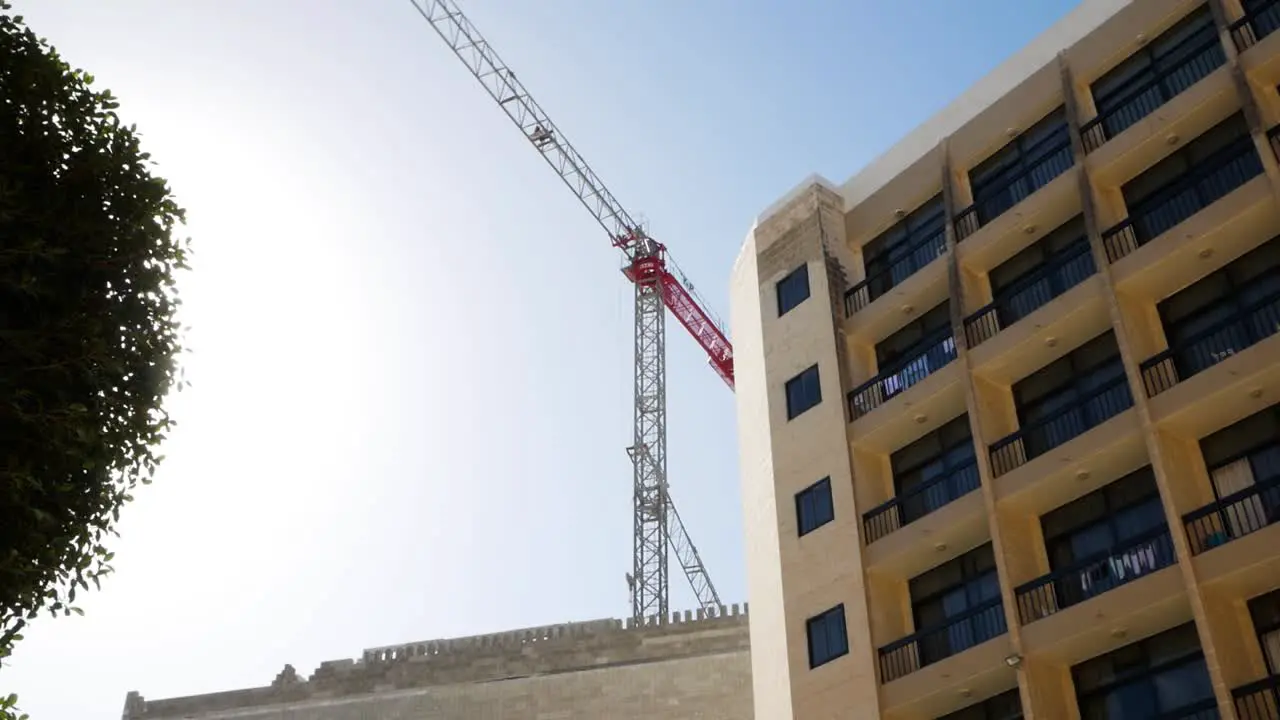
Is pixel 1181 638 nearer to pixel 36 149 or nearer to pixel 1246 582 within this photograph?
pixel 1246 582

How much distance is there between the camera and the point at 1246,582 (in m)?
23.2

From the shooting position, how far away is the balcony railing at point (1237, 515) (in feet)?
78.2

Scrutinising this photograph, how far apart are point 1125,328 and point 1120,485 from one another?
315 centimetres

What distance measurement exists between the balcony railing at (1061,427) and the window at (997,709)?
14.8 ft

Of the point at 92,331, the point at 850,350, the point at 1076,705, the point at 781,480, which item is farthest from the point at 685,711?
the point at 92,331

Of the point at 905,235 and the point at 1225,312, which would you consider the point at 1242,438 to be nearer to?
→ the point at 1225,312

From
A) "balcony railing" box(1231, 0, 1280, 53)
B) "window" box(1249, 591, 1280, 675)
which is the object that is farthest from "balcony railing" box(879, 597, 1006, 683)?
"balcony railing" box(1231, 0, 1280, 53)

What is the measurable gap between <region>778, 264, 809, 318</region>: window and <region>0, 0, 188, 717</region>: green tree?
59.3ft

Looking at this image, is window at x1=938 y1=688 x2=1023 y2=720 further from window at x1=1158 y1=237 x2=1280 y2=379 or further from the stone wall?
the stone wall

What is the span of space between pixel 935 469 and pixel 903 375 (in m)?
2.45

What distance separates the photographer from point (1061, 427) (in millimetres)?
28188

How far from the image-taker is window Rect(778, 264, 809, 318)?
3503cm

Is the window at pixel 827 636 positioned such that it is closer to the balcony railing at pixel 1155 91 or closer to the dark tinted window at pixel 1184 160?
the dark tinted window at pixel 1184 160

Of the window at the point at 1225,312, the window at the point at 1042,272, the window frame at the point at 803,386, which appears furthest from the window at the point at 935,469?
the window at the point at 1225,312
